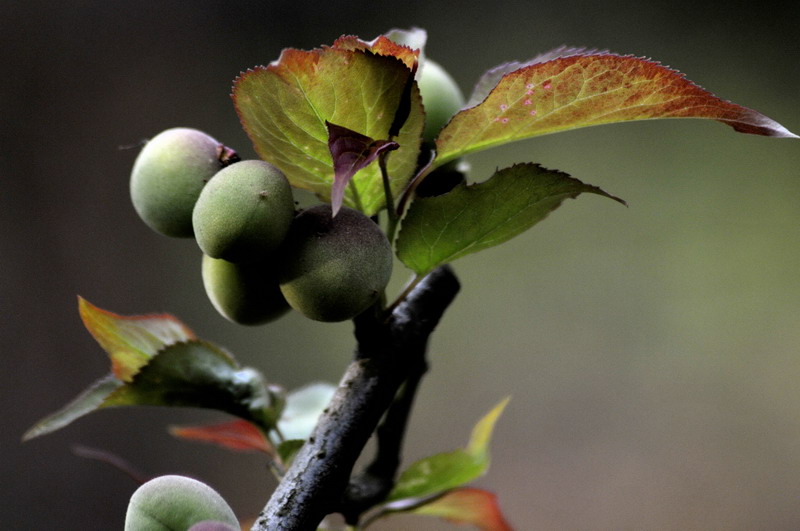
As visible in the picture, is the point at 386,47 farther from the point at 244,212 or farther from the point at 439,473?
the point at 439,473

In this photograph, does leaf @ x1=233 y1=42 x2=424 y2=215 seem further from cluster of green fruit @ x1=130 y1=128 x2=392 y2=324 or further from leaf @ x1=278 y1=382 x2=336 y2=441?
leaf @ x1=278 y1=382 x2=336 y2=441

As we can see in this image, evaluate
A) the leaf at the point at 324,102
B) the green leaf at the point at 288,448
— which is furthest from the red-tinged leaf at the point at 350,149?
the green leaf at the point at 288,448

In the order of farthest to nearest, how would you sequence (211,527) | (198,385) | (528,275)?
(528,275) < (198,385) < (211,527)

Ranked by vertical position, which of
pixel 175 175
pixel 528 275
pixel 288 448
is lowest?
pixel 528 275

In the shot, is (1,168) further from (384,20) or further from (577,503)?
(577,503)

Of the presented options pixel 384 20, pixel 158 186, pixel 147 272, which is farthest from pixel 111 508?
pixel 158 186

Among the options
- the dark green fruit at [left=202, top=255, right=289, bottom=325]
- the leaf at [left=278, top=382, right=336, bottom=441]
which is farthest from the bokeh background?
the dark green fruit at [left=202, top=255, right=289, bottom=325]

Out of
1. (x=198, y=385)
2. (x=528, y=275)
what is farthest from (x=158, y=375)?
(x=528, y=275)
